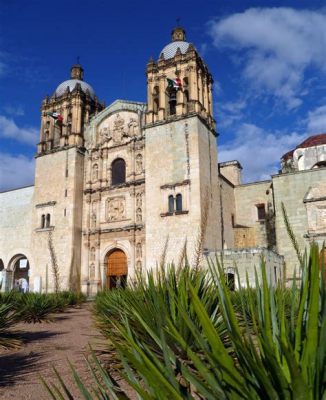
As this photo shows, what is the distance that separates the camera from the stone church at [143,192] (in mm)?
18219

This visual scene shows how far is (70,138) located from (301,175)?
13129 millimetres

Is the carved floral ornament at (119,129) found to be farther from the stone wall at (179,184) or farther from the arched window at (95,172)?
the stone wall at (179,184)

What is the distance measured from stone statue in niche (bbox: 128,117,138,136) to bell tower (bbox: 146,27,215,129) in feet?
4.99

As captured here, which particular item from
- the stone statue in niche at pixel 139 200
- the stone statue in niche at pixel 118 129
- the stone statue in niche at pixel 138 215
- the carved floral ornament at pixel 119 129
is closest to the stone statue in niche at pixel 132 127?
the carved floral ornament at pixel 119 129

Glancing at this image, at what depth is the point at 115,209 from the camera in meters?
21.0

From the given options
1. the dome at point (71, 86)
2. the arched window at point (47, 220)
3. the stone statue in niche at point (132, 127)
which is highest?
the dome at point (71, 86)

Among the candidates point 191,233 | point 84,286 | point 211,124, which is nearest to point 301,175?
point 211,124

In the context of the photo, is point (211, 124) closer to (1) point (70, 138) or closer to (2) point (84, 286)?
(1) point (70, 138)

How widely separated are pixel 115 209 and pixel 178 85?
24.4ft

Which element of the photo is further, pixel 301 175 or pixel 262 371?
pixel 301 175

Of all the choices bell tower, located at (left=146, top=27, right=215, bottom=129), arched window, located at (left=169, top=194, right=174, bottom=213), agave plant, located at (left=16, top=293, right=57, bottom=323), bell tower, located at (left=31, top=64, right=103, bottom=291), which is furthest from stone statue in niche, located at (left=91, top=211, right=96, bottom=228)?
agave plant, located at (left=16, top=293, right=57, bottom=323)

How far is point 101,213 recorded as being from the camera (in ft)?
69.9

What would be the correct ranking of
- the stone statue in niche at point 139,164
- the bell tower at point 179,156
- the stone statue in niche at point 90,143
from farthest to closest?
the stone statue in niche at point 90,143 < the stone statue in niche at point 139,164 < the bell tower at point 179,156

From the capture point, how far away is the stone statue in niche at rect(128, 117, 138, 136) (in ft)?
70.3
